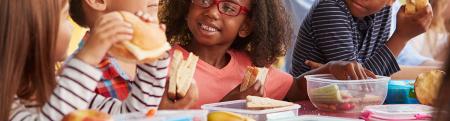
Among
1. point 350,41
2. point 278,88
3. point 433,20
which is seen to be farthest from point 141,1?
point 433,20

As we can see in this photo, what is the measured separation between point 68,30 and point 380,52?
1.25 metres

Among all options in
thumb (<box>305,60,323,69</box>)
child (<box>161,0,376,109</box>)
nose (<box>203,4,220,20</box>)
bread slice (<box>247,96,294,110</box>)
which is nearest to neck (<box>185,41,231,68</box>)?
child (<box>161,0,376,109</box>)

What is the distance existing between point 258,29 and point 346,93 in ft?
1.29

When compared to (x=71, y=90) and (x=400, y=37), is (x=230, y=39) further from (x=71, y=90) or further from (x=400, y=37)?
(x=71, y=90)

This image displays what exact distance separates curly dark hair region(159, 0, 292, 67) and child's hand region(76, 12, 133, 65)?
944mm

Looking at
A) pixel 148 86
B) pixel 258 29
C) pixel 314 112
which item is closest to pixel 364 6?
pixel 258 29

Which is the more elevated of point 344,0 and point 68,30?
point 68,30

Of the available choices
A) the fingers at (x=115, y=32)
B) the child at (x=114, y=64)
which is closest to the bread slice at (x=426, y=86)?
the child at (x=114, y=64)

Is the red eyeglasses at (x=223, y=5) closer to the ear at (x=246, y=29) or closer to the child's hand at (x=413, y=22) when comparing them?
the ear at (x=246, y=29)

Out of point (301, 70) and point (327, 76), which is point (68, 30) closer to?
point (327, 76)

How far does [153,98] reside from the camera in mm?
1105

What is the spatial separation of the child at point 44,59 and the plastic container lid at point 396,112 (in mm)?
707

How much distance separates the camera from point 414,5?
1973 mm

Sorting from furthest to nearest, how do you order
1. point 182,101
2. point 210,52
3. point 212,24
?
point 210,52 < point 212,24 < point 182,101
